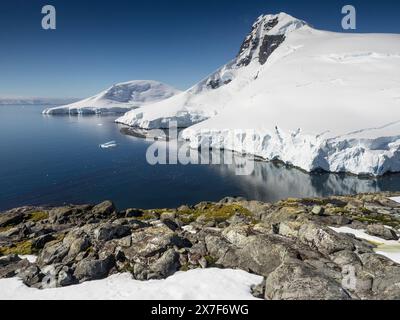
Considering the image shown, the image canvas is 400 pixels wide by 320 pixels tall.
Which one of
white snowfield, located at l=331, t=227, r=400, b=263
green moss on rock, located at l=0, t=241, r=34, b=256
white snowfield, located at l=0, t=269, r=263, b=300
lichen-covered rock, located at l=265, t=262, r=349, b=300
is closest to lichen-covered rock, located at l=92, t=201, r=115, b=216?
green moss on rock, located at l=0, t=241, r=34, b=256

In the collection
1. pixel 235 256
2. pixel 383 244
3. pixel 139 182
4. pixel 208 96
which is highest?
pixel 208 96

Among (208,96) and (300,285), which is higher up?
(208,96)

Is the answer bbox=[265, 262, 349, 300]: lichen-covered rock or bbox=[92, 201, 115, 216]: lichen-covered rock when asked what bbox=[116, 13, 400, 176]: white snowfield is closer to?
bbox=[92, 201, 115, 216]: lichen-covered rock

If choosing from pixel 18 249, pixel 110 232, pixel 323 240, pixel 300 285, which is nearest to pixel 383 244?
pixel 323 240

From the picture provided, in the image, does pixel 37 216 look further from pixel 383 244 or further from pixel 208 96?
pixel 208 96

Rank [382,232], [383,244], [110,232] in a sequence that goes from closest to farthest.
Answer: [383,244], [110,232], [382,232]

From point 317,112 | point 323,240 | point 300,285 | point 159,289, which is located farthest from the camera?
point 317,112
